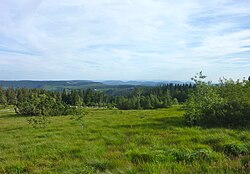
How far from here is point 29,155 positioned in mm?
11133

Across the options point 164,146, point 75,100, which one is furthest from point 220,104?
point 75,100

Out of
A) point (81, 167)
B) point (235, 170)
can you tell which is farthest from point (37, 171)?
point (235, 170)

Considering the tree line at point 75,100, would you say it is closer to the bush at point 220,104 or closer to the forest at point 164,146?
the forest at point 164,146

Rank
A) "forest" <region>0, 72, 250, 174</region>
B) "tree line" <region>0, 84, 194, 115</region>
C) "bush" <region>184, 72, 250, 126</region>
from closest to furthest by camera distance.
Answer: "forest" <region>0, 72, 250, 174</region> < "bush" <region>184, 72, 250, 126</region> < "tree line" <region>0, 84, 194, 115</region>

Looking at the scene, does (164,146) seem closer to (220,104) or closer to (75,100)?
(220,104)

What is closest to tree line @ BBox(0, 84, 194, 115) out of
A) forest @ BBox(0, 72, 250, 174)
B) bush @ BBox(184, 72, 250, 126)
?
forest @ BBox(0, 72, 250, 174)

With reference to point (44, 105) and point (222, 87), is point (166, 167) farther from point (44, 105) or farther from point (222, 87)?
point (44, 105)

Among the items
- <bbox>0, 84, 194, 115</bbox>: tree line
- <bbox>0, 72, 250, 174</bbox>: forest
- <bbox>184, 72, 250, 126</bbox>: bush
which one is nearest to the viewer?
<bbox>0, 72, 250, 174</bbox>: forest

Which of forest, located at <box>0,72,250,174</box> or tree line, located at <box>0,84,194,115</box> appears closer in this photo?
forest, located at <box>0,72,250,174</box>

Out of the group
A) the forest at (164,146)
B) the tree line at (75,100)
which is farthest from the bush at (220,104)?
the tree line at (75,100)

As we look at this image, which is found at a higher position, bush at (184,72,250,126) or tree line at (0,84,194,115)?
bush at (184,72,250,126)

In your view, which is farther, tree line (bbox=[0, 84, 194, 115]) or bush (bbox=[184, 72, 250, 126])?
tree line (bbox=[0, 84, 194, 115])

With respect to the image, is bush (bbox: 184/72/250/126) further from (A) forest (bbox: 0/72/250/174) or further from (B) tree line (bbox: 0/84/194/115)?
(B) tree line (bbox: 0/84/194/115)

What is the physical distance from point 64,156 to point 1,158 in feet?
10.2
